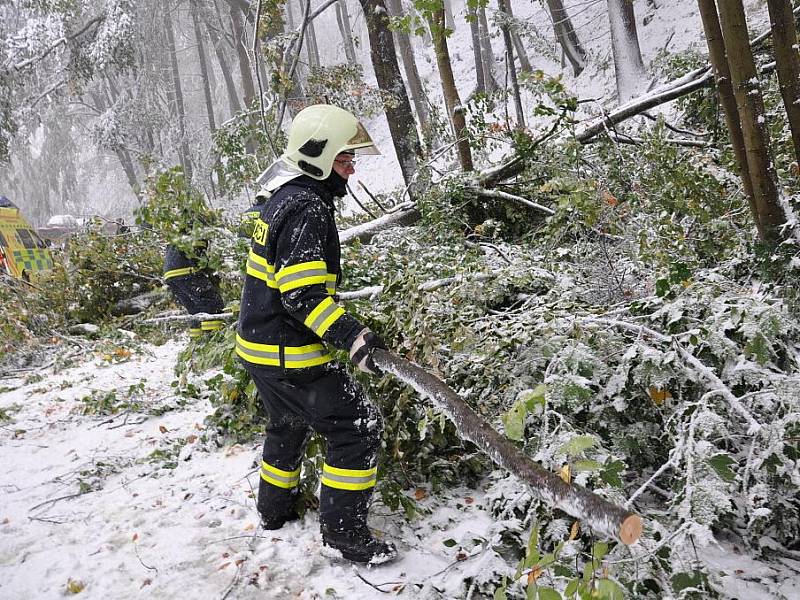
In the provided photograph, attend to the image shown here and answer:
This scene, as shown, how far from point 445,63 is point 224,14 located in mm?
20370

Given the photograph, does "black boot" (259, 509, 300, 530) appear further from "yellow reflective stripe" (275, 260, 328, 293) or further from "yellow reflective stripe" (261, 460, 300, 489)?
"yellow reflective stripe" (275, 260, 328, 293)

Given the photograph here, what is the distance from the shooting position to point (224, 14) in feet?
73.4

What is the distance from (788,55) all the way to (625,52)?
9.50 m

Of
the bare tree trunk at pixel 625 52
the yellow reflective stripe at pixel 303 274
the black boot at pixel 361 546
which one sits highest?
the bare tree trunk at pixel 625 52

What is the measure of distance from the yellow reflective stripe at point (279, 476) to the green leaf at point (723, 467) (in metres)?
1.88

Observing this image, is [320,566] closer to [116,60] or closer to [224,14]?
[116,60]

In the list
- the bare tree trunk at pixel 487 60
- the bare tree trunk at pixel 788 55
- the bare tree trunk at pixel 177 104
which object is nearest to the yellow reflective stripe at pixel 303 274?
A: the bare tree trunk at pixel 788 55

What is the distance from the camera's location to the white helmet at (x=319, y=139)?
2.55m

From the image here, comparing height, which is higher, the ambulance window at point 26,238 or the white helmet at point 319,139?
the ambulance window at point 26,238

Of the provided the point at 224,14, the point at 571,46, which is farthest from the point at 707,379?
the point at 224,14

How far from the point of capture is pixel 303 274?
7.64ft

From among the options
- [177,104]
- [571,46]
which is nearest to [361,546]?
[571,46]

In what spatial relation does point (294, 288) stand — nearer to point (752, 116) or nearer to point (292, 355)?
point (292, 355)

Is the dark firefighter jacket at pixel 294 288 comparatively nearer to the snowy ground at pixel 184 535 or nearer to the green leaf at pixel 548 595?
the snowy ground at pixel 184 535
